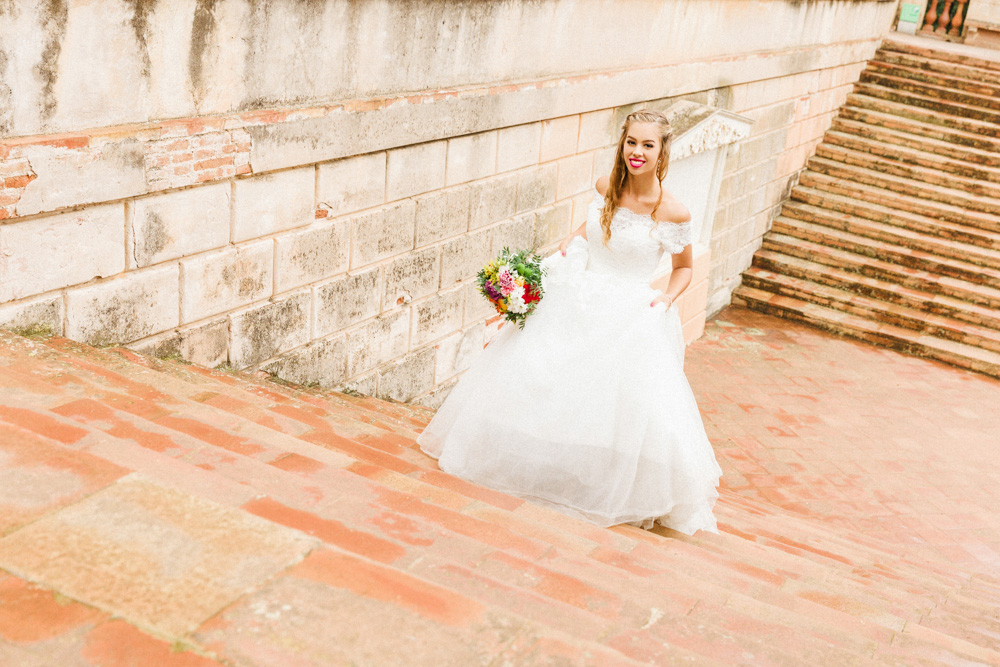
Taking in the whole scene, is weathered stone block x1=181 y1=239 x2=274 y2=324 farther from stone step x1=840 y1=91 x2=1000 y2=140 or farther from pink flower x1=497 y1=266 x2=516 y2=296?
stone step x1=840 y1=91 x2=1000 y2=140

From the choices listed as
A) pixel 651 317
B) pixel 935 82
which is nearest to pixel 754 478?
pixel 651 317

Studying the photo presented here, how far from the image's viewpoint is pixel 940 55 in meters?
14.0

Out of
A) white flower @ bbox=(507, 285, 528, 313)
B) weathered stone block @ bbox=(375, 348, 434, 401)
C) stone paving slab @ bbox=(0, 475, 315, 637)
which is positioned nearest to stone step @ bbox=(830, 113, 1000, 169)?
weathered stone block @ bbox=(375, 348, 434, 401)

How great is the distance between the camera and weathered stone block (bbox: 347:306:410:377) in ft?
17.8

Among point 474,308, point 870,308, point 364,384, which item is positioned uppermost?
point 474,308

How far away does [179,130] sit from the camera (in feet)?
12.8

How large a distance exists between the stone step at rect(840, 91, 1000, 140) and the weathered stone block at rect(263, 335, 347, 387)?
34.4 feet

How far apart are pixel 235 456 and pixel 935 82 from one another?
1339 centimetres

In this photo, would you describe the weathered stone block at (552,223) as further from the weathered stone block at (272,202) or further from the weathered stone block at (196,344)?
the weathered stone block at (196,344)

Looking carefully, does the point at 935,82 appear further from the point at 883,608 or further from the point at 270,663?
the point at 270,663

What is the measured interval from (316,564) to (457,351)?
4611mm

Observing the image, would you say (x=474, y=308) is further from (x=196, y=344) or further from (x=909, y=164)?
(x=909, y=164)

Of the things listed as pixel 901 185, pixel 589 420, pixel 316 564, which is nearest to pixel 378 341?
pixel 589 420

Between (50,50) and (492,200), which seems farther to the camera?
(492,200)
